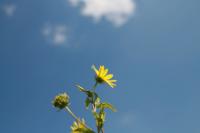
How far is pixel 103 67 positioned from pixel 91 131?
217cm

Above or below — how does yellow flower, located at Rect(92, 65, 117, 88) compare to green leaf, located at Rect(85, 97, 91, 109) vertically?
above

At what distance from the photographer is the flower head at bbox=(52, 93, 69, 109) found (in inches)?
182

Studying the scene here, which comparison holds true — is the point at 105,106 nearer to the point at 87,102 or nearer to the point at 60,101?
the point at 87,102

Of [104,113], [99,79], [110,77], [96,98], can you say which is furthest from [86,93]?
[110,77]

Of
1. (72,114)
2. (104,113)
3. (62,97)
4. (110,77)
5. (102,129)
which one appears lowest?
(102,129)

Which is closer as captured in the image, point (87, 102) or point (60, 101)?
point (87, 102)

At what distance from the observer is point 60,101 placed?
4652 millimetres

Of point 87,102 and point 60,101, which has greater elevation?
point 60,101

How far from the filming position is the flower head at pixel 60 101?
463 cm

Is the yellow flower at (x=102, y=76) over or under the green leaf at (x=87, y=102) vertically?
over

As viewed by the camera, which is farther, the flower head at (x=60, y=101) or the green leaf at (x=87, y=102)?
the flower head at (x=60, y=101)

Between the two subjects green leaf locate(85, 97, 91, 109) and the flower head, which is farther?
the flower head

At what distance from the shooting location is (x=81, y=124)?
3598 mm

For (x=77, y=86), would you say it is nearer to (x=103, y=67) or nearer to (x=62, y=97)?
(x=62, y=97)
